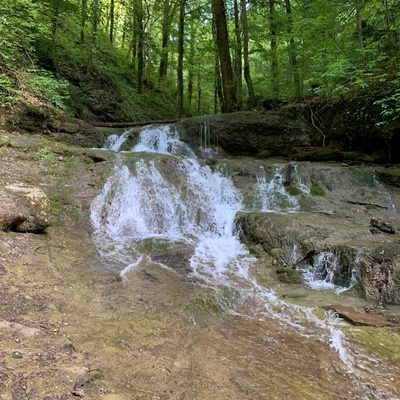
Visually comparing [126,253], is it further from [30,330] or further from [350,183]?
[350,183]

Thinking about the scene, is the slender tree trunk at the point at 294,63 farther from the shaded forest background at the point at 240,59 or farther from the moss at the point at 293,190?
the moss at the point at 293,190

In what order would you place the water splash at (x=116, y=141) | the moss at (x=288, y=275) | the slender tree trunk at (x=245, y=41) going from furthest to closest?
the slender tree trunk at (x=245, y=41) → the water splash at (x=116, y=141) → the moss at (x=288, y=275)

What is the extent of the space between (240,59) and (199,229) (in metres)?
10.9

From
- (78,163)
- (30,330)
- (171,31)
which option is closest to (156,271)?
(30,330)

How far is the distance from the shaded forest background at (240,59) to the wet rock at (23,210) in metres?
4.71

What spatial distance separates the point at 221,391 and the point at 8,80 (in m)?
9.73

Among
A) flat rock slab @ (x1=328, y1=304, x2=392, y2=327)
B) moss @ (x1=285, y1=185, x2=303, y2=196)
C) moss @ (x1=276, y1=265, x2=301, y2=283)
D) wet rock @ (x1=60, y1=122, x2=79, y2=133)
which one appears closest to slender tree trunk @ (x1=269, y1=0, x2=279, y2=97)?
moss @ (x1=285, y1=185, x2=303, y2=196)

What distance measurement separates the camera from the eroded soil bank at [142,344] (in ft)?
8.54

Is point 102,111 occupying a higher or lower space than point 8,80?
higher

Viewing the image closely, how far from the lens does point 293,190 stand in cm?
968

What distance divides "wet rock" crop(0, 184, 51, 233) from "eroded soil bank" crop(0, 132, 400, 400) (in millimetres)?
177

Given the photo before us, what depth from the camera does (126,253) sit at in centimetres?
628

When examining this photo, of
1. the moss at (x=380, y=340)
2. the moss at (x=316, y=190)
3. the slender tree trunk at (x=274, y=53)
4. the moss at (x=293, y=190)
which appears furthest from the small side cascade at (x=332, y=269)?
the slender tree trunk at (x=274, y=53)

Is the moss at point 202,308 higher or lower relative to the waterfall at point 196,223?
lower
